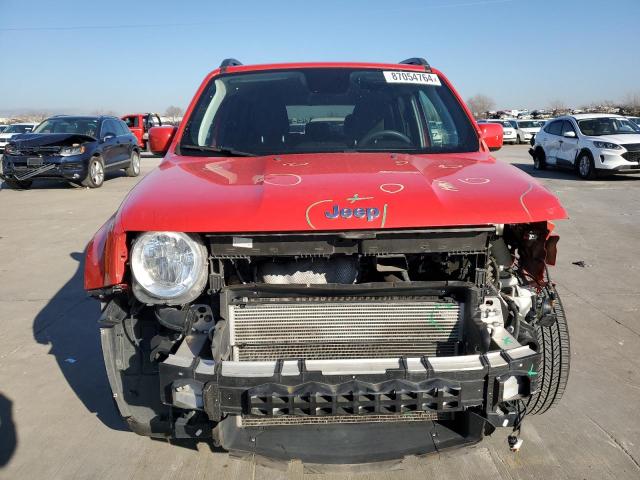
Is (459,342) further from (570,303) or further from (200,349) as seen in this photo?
(570,303)

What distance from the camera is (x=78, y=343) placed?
161 inches

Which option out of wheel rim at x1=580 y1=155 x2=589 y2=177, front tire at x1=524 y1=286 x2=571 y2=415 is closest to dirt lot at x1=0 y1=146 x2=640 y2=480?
front tire at x1=524 y1=286 x2=571 y2=415

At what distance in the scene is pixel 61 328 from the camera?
14.3 ft

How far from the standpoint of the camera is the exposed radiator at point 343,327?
91.8 inches

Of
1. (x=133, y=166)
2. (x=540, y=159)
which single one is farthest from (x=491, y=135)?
(x=133, y=166)

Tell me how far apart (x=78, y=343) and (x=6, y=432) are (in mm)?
1137

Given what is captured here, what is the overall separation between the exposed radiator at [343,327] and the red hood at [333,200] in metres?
0.43

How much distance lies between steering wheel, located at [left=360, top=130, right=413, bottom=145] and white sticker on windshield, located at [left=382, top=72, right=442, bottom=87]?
455 millimetres

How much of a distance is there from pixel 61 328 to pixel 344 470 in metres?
3.05

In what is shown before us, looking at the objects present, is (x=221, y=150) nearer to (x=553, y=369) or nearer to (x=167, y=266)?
(x=167, y=266)

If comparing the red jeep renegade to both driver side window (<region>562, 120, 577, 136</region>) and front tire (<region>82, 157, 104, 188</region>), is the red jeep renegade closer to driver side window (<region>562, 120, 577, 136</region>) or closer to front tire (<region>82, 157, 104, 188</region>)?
front tire (<region>82, 157, 104, 188</region>)

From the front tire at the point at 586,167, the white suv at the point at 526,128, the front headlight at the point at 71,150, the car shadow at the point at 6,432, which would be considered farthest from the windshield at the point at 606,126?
the white suv at the point at 526,128

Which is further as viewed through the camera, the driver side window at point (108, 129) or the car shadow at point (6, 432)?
the driver side window at point (108, 129)

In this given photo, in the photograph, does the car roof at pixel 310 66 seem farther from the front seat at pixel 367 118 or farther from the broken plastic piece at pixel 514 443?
the broken plastic piece at pixel 514 443
